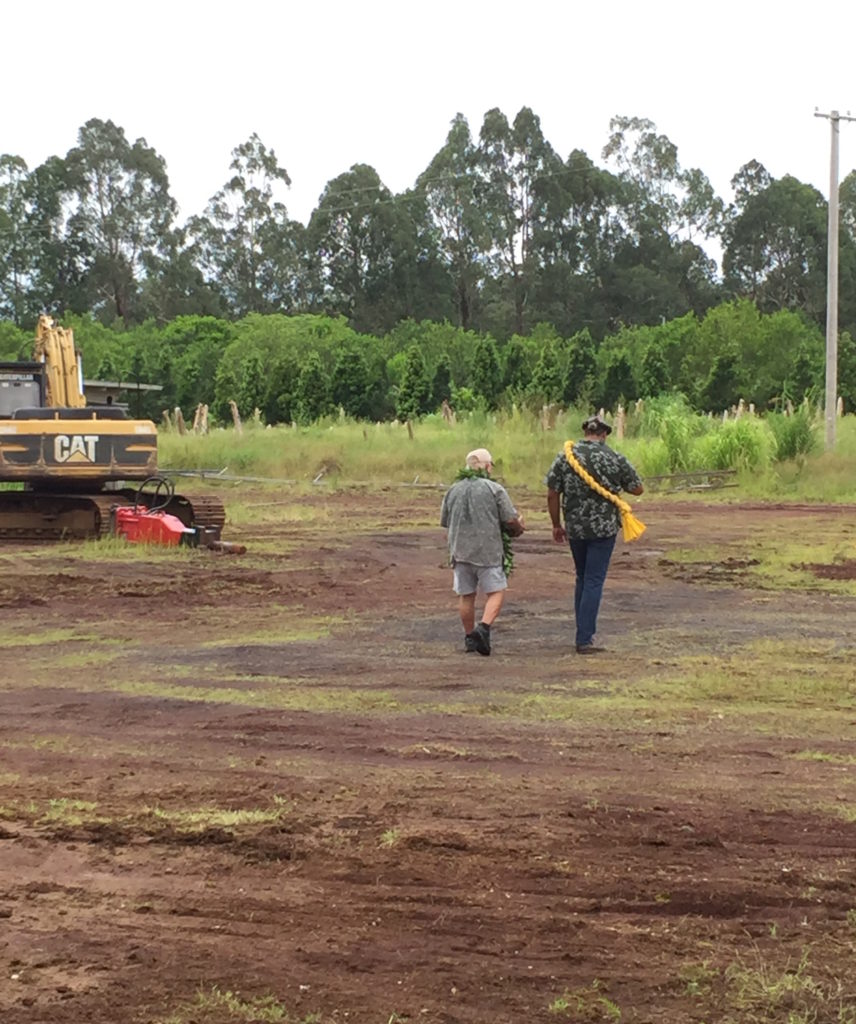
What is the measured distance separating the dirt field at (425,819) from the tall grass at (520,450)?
18.6 m

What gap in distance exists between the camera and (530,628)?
12.5 m

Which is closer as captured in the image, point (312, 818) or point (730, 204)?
point (312, 818)

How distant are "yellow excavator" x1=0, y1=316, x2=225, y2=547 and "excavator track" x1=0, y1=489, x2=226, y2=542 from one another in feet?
0.05

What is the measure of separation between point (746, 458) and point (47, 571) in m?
18.9

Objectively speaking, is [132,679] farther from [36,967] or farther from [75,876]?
[36,967]

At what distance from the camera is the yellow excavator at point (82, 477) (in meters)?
20.2

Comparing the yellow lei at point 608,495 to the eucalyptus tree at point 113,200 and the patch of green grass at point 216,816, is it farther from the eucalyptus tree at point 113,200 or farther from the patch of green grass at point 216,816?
the eucalyptus tree at point 113,200

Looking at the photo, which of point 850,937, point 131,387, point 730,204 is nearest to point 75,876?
point 850,937

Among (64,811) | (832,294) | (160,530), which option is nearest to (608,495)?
(64,811)

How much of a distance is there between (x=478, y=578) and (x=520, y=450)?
25.1 metres

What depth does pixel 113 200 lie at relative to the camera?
9081 cm

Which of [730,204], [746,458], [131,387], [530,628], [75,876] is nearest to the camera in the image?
[75,876]

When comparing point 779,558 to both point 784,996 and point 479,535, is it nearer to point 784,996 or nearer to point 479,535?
point 479,535

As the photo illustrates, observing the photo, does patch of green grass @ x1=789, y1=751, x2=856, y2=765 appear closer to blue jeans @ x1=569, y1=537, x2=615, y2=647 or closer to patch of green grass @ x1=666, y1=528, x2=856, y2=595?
blue jeans @ x1=569, y1=537, x2=615, y2=647
